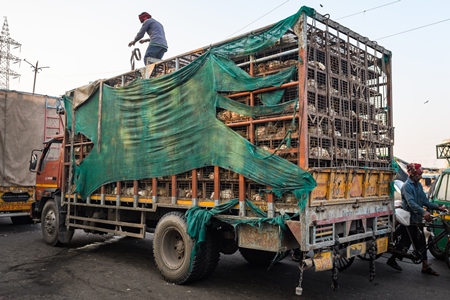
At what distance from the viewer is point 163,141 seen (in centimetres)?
613

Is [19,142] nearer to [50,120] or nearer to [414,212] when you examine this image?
[50,120]

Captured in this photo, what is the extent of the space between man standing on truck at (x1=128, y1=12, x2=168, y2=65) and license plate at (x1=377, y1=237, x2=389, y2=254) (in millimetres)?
5821

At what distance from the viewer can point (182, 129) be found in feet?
19.2

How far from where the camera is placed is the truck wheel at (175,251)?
5430 mm

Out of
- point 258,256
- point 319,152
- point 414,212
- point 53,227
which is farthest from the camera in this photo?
point 53,227

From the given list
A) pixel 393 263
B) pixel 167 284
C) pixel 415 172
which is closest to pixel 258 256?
pixel 167 284

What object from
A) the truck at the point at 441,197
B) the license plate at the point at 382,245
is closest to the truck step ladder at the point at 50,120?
the license plate at the point at 382,245

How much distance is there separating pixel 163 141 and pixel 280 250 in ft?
8.75

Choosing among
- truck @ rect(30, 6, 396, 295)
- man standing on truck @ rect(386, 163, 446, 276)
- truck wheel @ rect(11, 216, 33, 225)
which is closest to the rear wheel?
truck @ rect(30, 6, 396, 295)

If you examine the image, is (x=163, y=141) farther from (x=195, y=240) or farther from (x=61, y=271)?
(x=61, y=271)

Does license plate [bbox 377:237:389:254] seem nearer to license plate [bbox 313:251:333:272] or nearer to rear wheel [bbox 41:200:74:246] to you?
license plate [bbox 313:251:333:272]

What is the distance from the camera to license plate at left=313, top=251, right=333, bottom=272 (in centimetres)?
444

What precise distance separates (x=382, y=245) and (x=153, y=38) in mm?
6139

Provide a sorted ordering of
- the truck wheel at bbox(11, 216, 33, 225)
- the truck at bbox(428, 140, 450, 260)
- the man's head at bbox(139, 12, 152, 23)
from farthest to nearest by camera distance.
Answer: the truck wheel at bbox(11, 216, 33, 225), the man's head at bbox(139, 12, 152, 23), the truck at bbox(428, 140, 450, 260)
